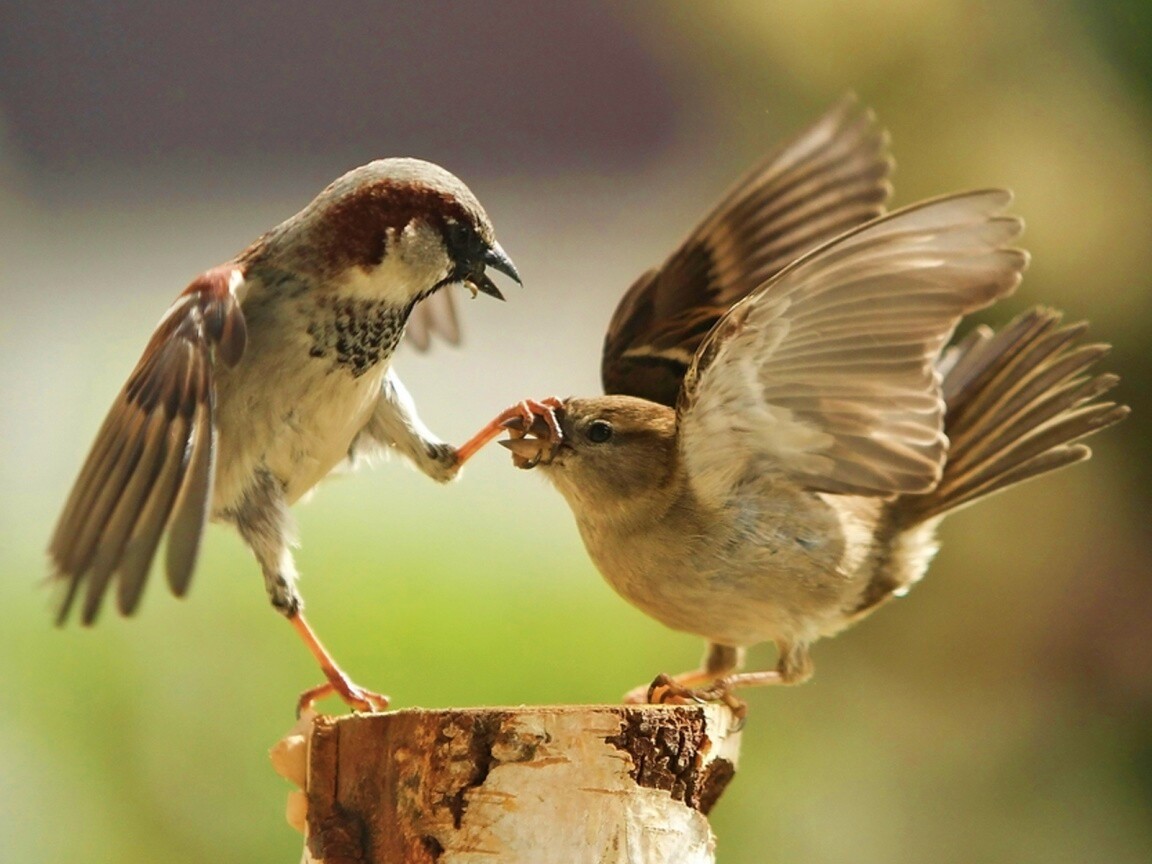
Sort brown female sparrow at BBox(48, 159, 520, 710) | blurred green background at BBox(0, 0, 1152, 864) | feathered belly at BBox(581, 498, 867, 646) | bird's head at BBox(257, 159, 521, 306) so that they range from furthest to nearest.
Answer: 1. blurred green background at BBox(0, 0, 1152, 864)
2. feathered belly at BBox(581, 498, 867, 646)
3. bird's head at BBox(257, 159, 521, 306)
4. brown female sparrow at BBox(48, 159, 520, 710)

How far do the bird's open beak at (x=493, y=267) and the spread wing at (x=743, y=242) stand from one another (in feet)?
1.19

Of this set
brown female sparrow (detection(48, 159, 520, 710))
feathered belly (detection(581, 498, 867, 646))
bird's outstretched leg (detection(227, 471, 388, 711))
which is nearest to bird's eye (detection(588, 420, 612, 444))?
feathered belly (detection(581, 498, 867, 646))

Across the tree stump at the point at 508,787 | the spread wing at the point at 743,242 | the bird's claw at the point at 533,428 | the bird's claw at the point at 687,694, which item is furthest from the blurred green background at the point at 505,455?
the tree stump at the point at 508,787

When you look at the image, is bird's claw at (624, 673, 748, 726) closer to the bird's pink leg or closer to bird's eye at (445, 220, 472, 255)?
the bird's pink leg

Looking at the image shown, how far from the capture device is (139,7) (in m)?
2.37

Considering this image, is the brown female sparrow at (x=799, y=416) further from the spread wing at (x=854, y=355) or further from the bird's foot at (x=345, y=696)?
the bird's foot at (x=345, y=696)

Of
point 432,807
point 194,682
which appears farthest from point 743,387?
point 194,682

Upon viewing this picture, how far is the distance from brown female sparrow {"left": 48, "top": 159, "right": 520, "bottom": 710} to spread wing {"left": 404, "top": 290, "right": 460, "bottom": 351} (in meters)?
0.34

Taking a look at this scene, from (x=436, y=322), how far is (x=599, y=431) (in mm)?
396

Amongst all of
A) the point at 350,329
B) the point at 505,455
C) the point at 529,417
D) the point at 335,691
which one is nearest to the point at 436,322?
the point at 529,417

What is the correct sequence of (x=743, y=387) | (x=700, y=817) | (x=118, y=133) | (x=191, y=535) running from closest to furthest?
(x=191, y=535) < (x=700, y=817) < (x=743, y=387) < (x=118, y=133)

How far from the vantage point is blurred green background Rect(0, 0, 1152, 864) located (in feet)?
7.47

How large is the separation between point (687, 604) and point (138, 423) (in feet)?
2.03

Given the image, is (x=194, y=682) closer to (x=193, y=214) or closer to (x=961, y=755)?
(x=193, y=214)
